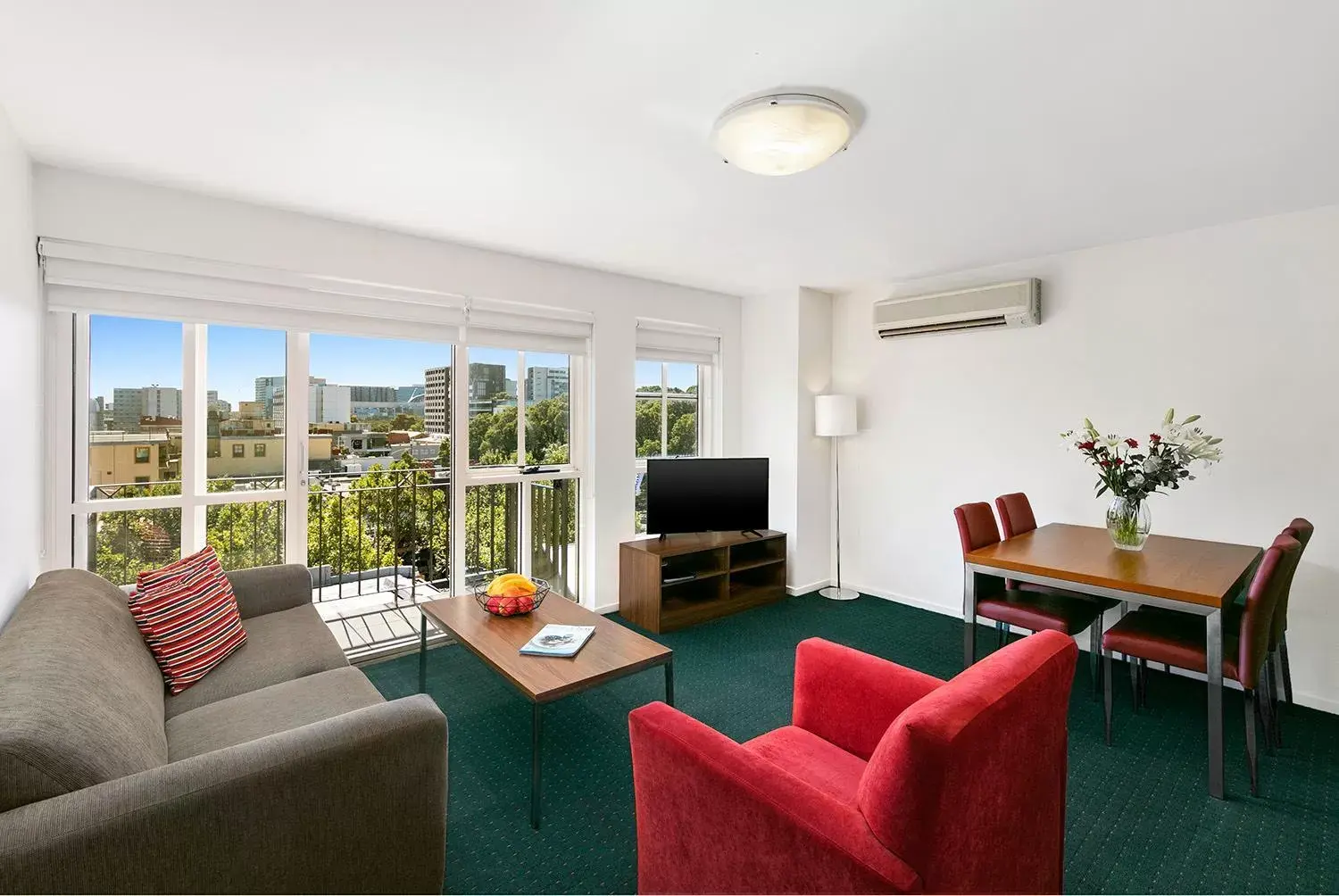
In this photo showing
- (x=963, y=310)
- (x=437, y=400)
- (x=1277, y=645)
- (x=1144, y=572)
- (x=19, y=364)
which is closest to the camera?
(x=19, y=364)

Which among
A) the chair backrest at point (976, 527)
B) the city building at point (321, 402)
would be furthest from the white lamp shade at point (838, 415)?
the city building at point (321, 402)

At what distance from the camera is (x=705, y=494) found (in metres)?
4.37

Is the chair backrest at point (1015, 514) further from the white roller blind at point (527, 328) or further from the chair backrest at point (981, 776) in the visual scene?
the white roller blind at point (527, 328)

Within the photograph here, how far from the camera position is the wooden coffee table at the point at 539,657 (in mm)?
2135

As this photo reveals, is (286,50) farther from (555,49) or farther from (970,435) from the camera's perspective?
(970,435)

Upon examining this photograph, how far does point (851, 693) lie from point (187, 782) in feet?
5.32

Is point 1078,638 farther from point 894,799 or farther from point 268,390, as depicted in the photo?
point 268,390

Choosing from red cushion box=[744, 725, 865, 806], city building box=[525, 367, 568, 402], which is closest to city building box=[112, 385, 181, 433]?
city building box=[525, 367, 568, 402]

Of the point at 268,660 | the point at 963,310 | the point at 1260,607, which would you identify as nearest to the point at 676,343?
the point at 963,310

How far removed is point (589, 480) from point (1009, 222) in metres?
2.84

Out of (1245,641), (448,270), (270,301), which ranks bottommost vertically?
(1245,641)

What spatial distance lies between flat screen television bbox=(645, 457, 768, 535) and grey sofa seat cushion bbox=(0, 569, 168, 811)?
8.90 feet

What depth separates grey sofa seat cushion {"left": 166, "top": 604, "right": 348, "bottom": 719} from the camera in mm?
2145

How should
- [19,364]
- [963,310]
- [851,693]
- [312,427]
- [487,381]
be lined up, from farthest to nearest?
[963,310] < [487,381] < [312,427] < [19,364] < [851,693]
